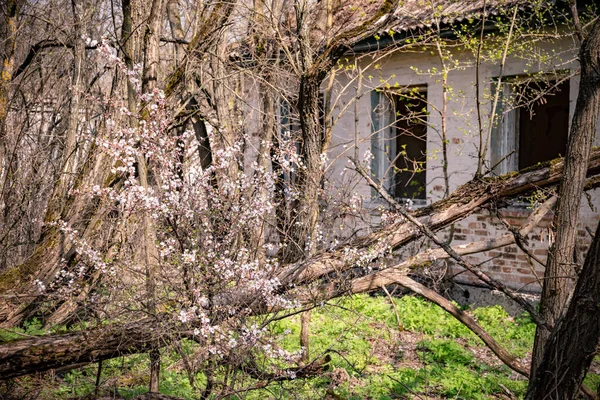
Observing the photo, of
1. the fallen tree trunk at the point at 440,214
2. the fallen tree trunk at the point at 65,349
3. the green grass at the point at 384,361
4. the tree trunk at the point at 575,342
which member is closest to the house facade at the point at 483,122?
the green grass at the point at 384,361

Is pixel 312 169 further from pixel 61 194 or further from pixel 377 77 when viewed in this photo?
pixel 377 77

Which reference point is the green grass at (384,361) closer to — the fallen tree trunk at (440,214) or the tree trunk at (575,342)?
the fallen tree trunk at (440,214)

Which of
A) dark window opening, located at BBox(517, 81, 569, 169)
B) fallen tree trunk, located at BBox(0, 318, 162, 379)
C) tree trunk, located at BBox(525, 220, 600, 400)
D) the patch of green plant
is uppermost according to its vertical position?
dark window opening, located at BBox(517, 81, 569, 169)

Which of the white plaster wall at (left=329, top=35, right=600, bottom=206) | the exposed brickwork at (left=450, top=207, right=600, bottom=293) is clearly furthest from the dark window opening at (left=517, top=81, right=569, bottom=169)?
the exposed brickwork at (left=450, top=207, right=600, bottom=293)

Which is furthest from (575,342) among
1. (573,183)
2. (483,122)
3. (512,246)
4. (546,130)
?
(546,130)

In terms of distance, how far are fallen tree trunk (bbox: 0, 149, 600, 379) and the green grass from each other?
1.07 ft

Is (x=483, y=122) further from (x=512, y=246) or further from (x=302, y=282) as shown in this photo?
Answer: (x=302, y=282)

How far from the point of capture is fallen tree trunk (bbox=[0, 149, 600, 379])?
4.81 m

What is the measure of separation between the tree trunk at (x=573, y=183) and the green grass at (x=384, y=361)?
81cm

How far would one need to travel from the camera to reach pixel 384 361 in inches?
295

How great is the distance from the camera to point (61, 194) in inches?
306

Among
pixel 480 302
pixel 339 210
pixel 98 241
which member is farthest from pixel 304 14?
pixel 480 302

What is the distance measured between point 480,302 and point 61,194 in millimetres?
6258

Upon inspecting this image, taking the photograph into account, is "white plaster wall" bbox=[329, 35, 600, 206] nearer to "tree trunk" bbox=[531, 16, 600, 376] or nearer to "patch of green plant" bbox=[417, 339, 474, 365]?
"patch of green plant" bbox=[417, 339, 474, 365]
